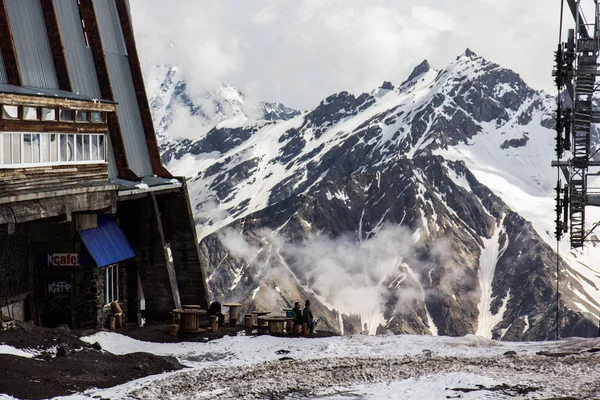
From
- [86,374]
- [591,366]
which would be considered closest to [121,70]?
[86,374]

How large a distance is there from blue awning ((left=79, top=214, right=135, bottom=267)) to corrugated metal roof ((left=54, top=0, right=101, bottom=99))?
7109 mm

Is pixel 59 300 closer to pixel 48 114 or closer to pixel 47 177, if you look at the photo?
pixel 47 177

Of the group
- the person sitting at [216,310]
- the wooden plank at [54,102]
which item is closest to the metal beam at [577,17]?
the person sitting at [216,310]

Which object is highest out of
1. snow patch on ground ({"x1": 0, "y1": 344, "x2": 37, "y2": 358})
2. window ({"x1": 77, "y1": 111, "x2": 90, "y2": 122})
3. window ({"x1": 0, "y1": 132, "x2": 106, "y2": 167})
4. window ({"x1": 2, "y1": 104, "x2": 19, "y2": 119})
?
window ({"x1": 77, "y1": 111, "x2": 90, "y2": 122})

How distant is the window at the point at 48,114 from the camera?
34750mm

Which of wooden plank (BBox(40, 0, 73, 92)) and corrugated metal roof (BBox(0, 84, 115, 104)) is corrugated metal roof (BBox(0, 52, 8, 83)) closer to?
corrugated metal roof (BBox(0, 84, 115, 104))

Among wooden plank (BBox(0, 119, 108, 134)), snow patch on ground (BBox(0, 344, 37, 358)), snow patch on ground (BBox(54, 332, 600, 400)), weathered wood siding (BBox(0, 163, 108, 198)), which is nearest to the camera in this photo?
snow patch on ground (BBox(54, 332, 600, 400))

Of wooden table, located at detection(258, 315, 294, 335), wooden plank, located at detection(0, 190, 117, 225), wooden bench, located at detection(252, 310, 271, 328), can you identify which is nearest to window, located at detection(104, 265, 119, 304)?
wooden plank, located at detection(0, 190, 117, 225)

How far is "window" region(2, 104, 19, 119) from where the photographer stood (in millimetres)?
31656

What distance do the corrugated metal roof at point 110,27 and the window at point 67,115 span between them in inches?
464

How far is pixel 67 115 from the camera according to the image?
3725 centimetres

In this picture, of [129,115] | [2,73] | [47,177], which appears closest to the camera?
[47,177]

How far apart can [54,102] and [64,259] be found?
6.57 meters

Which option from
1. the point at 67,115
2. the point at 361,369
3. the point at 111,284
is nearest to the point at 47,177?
the point at 67,115
